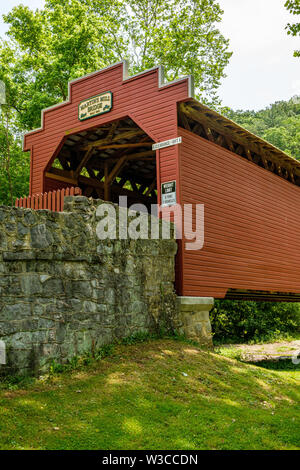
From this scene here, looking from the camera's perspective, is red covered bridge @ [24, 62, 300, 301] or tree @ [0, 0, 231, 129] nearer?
red covered bridge @ [24, 62, 300, 301]

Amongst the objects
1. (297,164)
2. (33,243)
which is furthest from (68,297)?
(297,164)

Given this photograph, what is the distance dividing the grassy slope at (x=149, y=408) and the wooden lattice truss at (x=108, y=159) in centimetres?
767

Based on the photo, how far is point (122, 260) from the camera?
28.3ft

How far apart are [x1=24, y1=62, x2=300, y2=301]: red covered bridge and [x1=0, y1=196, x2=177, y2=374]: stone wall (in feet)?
7.39

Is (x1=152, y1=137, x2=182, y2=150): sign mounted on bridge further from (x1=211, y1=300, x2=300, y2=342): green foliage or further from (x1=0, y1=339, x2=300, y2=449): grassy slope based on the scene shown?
(x1=211, y1=300, x2=300, y2=342): green foliage

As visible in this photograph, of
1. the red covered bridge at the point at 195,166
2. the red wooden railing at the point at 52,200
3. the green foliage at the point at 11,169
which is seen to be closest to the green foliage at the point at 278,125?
the green foliage at the point at 11,169

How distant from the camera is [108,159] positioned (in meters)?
16.5

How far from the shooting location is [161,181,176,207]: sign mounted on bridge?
10.9 meters

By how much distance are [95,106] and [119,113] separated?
101 cm

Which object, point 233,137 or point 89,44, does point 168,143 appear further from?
point 89,44

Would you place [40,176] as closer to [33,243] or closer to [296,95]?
[33,243]

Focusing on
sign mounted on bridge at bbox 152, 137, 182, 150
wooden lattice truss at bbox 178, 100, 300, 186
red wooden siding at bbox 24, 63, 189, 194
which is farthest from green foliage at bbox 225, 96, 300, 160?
sign mounted on bridge at bbox 152, 137, 182, 150

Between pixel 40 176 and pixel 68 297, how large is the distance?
739 cm

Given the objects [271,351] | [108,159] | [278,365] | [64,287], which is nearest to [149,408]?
[64,287]
